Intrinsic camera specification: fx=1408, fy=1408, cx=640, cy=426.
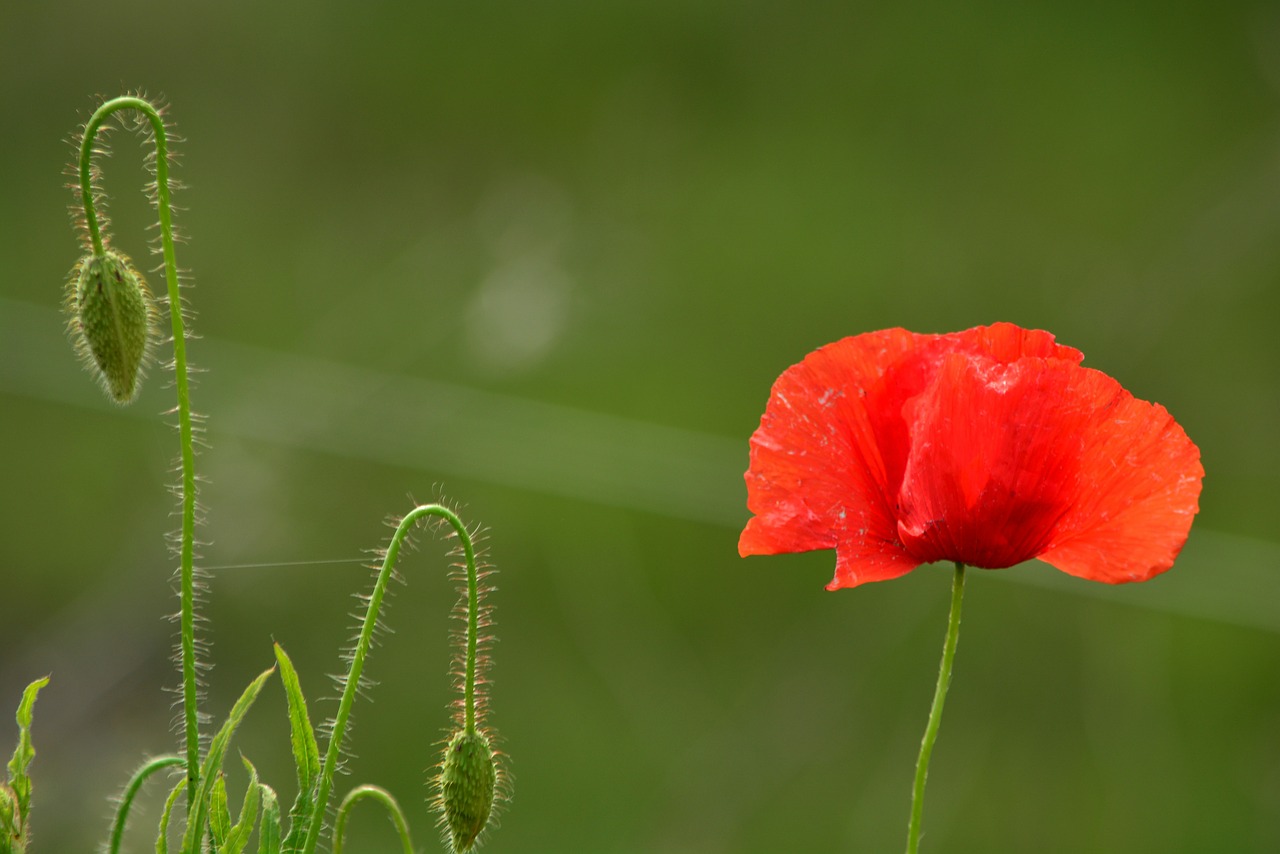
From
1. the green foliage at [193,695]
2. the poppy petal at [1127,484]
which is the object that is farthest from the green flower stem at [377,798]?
the poppy petal at [1127,484]

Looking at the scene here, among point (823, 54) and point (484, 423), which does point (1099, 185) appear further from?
point (484, 423)

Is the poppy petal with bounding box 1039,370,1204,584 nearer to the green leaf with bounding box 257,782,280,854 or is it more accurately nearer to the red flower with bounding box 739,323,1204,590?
the red flower with bounding box 739,323,1204,590

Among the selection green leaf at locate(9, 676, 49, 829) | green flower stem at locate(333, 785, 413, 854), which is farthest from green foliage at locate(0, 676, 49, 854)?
green flower stem at locate(333, 785, 413, 854)

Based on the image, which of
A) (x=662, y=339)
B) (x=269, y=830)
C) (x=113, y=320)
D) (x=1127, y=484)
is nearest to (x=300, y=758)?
(x=269, y=830)

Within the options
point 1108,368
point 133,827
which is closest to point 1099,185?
point 1108,368

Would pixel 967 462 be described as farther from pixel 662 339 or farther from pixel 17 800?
pixel 662 339
